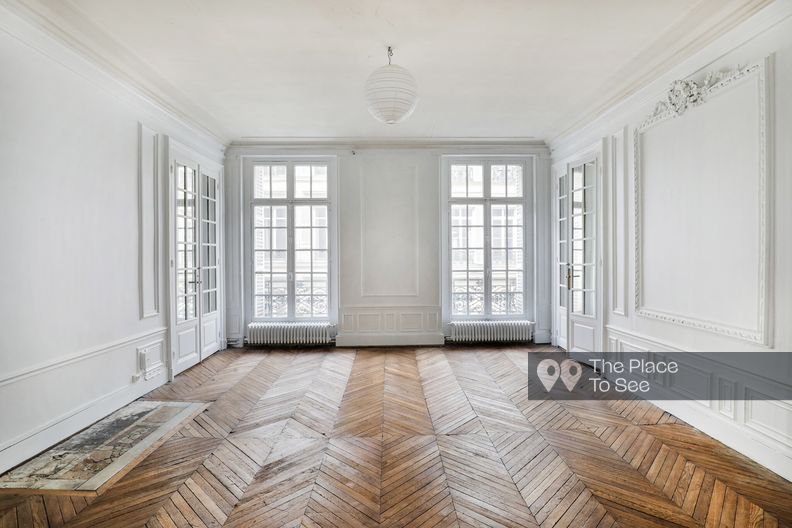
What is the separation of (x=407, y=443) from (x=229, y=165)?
506cm

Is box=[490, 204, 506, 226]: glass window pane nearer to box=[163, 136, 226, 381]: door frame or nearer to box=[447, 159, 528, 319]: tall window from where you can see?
box=[447, 159, 528, 319]: tall window

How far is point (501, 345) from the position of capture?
6141 millimetres

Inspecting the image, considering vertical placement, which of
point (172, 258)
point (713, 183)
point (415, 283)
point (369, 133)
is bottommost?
point (415, 283)

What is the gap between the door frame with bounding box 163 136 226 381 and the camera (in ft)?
14.8

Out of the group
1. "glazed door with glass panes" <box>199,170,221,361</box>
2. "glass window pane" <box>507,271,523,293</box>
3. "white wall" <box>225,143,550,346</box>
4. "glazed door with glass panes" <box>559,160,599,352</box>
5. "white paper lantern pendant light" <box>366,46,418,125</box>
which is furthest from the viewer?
"glass window pane" <box>507,271,523,293</box>

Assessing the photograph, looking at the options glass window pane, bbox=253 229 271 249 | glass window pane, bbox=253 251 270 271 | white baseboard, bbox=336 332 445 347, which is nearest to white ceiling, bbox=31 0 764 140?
glass window pane, bbox=253 229 271 249

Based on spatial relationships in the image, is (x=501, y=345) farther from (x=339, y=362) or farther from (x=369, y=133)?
(x=369, y=133)

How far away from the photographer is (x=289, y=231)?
6246 millimetres

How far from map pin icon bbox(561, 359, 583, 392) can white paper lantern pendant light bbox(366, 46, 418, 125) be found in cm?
330

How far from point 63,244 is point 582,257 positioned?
18.0 ft

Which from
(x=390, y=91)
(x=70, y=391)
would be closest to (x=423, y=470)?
(x=390, y=91)

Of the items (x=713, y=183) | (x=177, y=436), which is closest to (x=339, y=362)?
(x=177, y=436)

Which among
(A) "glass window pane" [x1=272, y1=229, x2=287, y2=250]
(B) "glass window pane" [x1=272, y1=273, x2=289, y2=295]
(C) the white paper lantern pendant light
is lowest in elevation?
(B) "glass window pane" [x1=272, y1=273, x2=289, y2=295]

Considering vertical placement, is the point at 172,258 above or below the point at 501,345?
above
